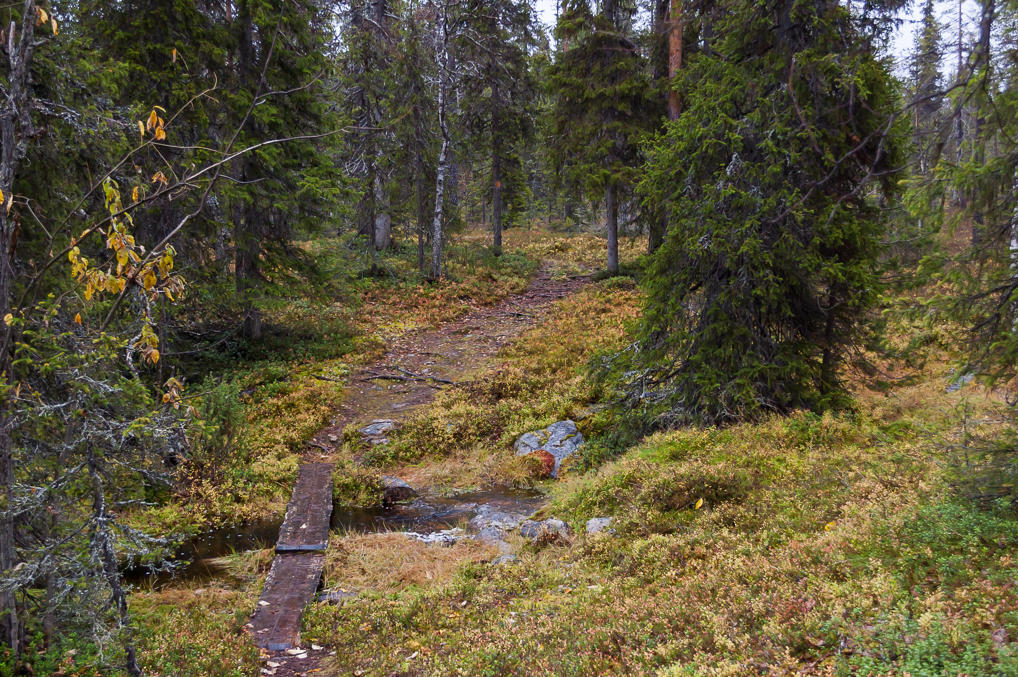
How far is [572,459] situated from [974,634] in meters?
8.11

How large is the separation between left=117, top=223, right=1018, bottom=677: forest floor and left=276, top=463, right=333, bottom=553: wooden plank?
0.30 metres

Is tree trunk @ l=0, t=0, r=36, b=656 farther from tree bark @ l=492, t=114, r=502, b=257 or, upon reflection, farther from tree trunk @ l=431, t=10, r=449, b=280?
tree bark @ l=492, t=114, r=502, b=257

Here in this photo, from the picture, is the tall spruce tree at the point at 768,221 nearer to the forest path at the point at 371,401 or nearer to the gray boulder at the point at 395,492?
the gray boulder at the point at 395,492

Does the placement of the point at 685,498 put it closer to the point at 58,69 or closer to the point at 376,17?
the point at 58,69

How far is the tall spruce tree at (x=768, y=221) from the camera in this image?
28.5 feet

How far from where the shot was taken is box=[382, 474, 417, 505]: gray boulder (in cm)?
1106

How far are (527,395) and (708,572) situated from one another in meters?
9.31

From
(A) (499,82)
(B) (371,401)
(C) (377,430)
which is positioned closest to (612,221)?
(A) (499,82)

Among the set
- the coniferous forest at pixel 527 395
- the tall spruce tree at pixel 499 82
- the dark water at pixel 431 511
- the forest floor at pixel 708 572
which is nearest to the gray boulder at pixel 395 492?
the coniferous forest at pixel 527 395

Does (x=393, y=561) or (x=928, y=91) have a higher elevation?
(x=928, y=91)

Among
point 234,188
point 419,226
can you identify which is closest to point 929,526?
point 234,188

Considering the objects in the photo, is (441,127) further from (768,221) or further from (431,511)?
(768,221)

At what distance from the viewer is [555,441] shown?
12.1 meters

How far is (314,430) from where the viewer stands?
13.6 metres
